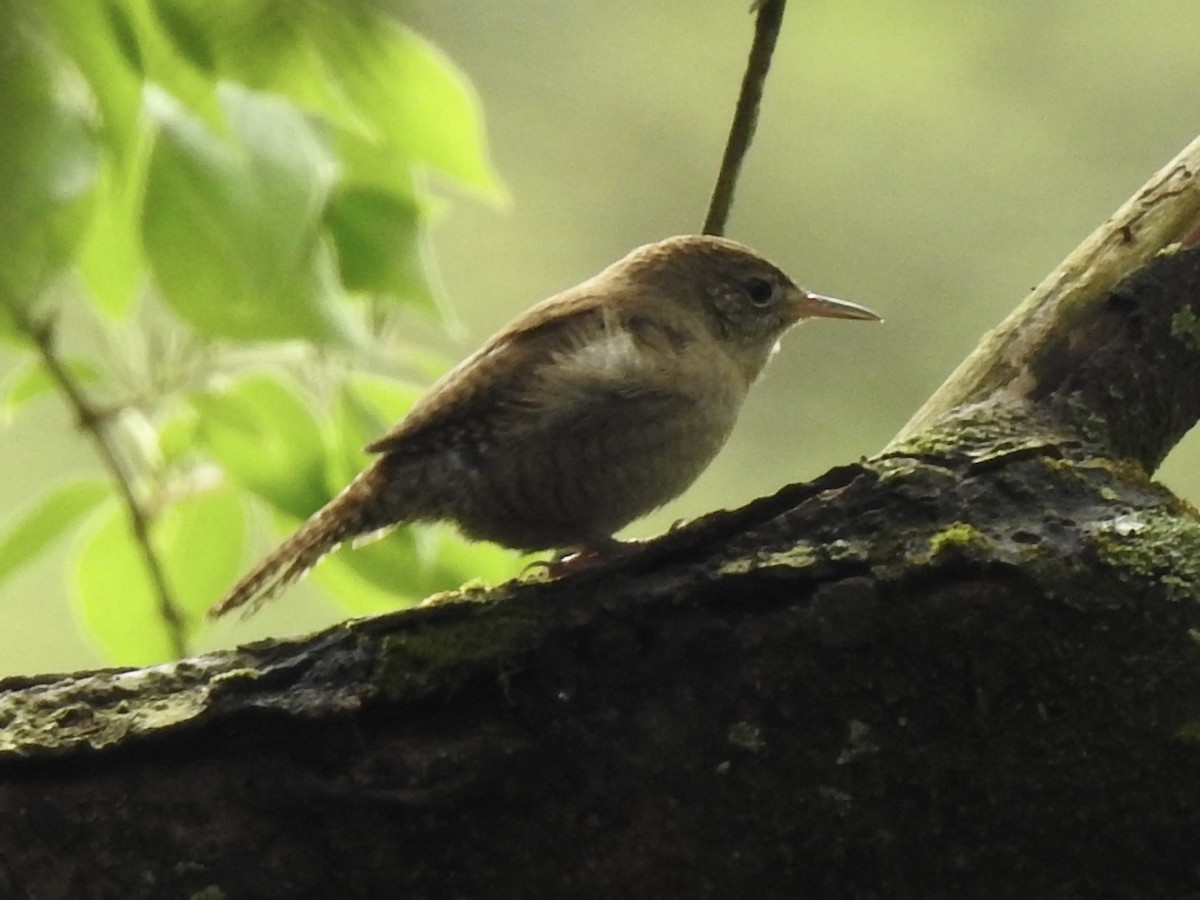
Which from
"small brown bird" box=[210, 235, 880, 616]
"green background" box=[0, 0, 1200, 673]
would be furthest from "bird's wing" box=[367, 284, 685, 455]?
"green background" box=[0, 0, 1200, 673]

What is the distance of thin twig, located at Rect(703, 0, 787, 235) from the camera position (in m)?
1.75

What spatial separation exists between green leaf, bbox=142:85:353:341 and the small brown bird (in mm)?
396

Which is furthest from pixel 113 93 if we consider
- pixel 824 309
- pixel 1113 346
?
pixel 824 309

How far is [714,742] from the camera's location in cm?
132

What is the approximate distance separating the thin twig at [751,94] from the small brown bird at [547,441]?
0.27m

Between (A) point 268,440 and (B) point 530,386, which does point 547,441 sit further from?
(A) point 268,440

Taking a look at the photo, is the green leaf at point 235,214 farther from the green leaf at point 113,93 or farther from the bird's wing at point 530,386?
the bird's wing at point 530,386

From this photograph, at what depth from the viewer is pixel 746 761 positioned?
1.32 meters

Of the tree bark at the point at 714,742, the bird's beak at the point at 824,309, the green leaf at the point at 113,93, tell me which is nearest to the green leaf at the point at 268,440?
the green leaf at the point at 113,93

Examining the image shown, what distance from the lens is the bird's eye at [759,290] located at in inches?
94.3

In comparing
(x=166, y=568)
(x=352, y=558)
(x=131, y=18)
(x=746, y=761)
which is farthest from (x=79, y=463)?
(x=746, y=761)

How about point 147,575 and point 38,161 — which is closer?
point 38,161

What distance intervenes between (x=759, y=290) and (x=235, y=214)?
1189 millimetres

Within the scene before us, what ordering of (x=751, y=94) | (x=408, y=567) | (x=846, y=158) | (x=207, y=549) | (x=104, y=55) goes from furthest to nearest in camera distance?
(x=846, y=158) → (x=207, y=549) → (x=408, y=567) → (x=751, y=94) → (x=104, y=55)
